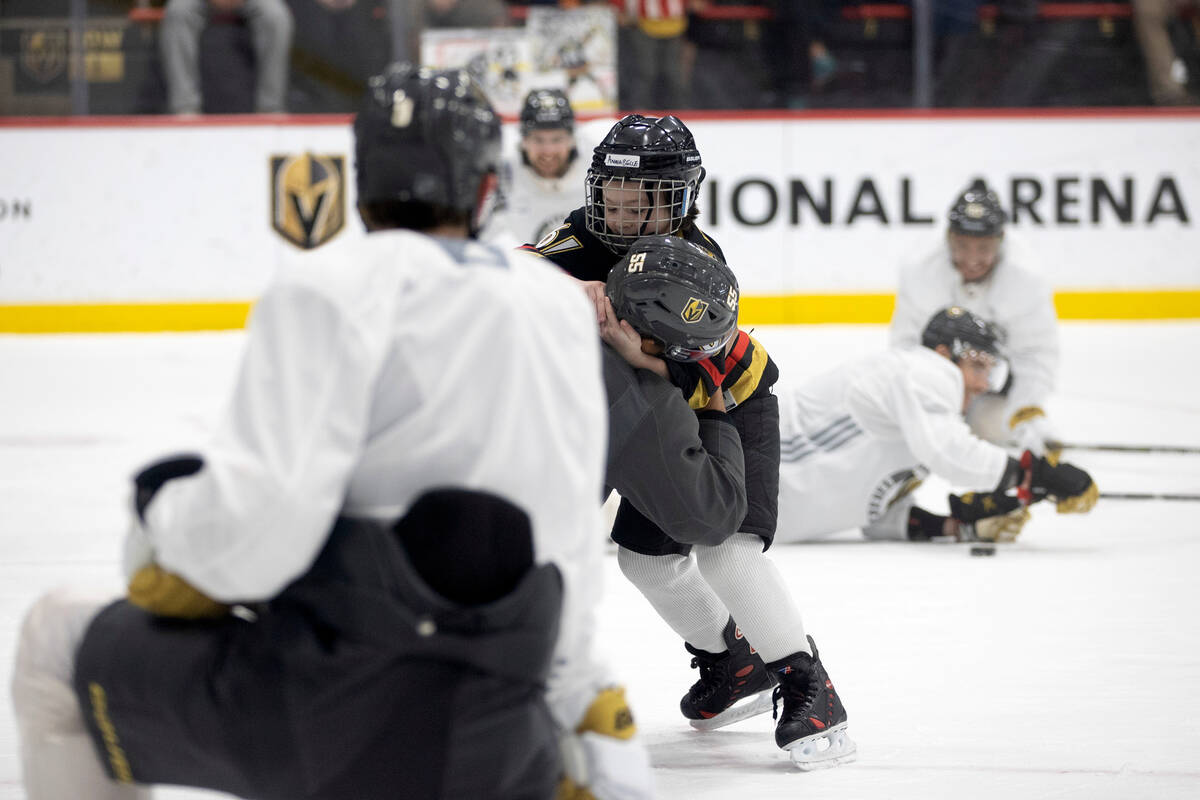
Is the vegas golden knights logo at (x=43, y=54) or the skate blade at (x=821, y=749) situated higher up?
the vegas golden knights logo at (x=43, y=54)

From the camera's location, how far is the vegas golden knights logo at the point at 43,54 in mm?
8883

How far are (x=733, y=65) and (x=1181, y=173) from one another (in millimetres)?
2684

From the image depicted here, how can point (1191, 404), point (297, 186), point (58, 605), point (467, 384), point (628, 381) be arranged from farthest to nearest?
point (297, 186), point (1191, 404), point (628, 381), point (58, 605), point (467, 384)

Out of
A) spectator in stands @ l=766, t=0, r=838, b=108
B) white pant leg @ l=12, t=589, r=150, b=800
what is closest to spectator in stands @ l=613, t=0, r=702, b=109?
spectator in stands @ l=766, t=0, r=838, b=108

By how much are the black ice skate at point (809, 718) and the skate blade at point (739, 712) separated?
25 cm

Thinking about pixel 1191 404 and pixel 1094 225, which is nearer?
pixel 1191 404

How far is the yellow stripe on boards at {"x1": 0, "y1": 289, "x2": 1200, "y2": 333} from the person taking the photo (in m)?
8.91

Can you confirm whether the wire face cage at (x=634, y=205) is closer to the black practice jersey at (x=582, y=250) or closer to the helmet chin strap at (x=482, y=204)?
the black practice jersey at (x=582, y=250)

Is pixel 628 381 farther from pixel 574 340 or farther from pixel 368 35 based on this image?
pixel 368 35

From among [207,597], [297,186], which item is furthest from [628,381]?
[297,186]

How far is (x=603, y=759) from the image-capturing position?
64.9 inches

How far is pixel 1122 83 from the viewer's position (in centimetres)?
927

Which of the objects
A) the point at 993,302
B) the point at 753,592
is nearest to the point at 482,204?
the point at 753,592

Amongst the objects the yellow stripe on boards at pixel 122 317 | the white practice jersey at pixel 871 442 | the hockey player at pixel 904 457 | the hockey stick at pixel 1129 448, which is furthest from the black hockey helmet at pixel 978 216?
the yellow stripe on boards at pixel 122 317
